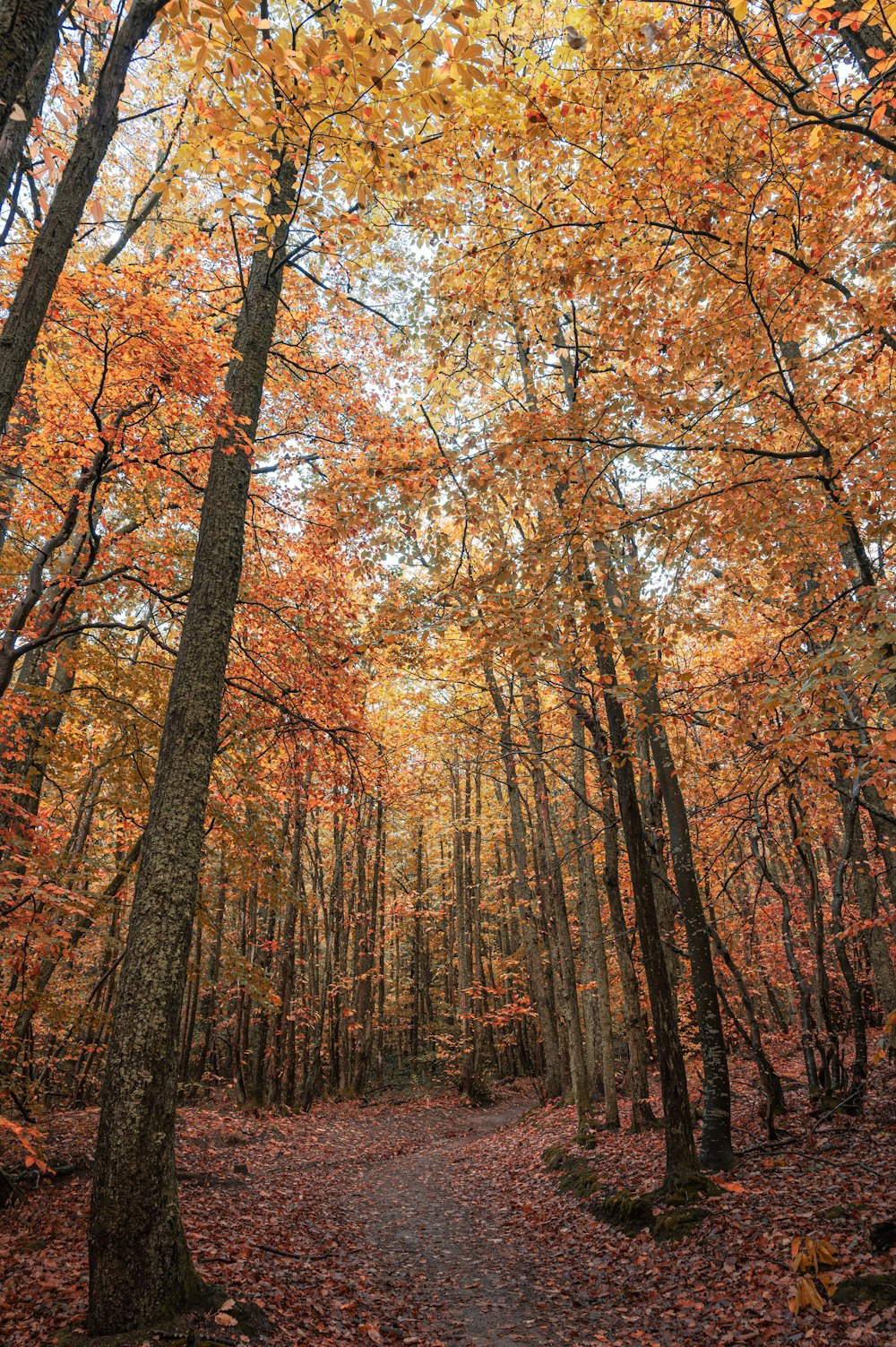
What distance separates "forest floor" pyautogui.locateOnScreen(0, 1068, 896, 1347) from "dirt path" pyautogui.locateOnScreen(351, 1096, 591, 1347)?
1.1 inches

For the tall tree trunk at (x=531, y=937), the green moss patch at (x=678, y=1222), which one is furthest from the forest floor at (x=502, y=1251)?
the tall tree trunk at (x=531, y=937)

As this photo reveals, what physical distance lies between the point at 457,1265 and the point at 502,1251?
65 cm

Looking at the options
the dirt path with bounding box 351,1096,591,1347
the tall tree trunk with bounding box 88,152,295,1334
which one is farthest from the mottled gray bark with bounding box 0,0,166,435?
the dirt path with bounding box 351,1096,591,1347

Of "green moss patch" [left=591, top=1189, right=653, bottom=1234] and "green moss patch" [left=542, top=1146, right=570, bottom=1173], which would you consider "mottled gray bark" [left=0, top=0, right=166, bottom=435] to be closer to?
"green moss patch" [left=591, top=1189, right=653, bottom=1234]

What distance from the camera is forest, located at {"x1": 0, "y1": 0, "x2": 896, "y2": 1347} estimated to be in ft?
14.3

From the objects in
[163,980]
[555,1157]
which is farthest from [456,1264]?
[163,980]

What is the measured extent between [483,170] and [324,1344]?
29.5 ft

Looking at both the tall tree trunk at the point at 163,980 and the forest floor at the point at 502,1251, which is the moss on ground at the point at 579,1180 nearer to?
the forest floor at the point at 502,1251

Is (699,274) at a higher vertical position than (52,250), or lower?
higher

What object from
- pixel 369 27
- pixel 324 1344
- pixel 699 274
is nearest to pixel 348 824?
pixel 324 1344

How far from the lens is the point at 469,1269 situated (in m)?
6.83

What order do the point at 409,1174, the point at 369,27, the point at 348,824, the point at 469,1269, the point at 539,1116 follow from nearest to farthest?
the point at 369,27
the point at 469,1269
the point at 409,1174
the point at 539,1116
the point at 348,824

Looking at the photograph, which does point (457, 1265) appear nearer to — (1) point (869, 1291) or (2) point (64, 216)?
(1) point (869, 1291)

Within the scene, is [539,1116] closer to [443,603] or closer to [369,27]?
[443,603]
